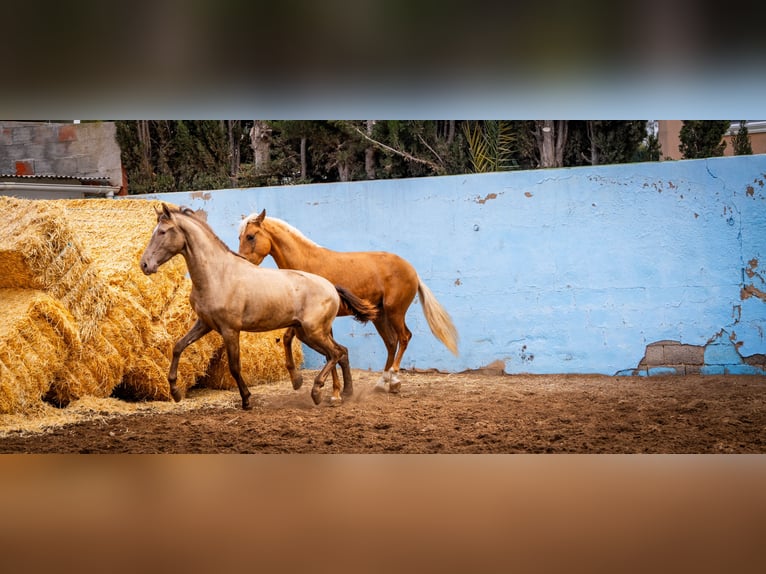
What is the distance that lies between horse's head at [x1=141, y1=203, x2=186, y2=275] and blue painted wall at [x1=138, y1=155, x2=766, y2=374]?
4.00 feet

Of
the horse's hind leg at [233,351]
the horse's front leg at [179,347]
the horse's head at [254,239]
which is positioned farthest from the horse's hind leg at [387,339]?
the horse's front leg at [179,347]

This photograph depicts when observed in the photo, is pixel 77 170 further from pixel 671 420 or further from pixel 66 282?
pixel 671 420

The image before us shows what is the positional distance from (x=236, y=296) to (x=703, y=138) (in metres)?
5.23

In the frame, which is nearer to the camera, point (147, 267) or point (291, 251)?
point (147, 267)

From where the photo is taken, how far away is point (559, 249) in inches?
234

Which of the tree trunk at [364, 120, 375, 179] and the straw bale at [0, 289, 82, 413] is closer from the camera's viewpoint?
the straw bale at [0, 289, 82, 413]

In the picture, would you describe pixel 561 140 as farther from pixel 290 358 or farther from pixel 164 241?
pixel 164 241

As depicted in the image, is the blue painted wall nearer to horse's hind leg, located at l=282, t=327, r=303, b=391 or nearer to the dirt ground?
the dirt ground

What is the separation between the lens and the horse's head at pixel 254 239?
200 inches

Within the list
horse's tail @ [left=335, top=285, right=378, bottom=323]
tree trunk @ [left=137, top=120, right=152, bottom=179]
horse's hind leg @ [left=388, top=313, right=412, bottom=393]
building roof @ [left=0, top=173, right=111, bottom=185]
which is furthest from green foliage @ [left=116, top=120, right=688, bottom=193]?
horse's hind leg @ [left=388, top=313, right=412, bottom=393]

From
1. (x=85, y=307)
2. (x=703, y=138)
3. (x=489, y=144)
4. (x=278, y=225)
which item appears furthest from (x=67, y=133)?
(x=703, y=138)

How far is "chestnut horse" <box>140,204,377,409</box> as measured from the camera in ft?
14.8

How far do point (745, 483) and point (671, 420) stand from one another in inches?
33.7
